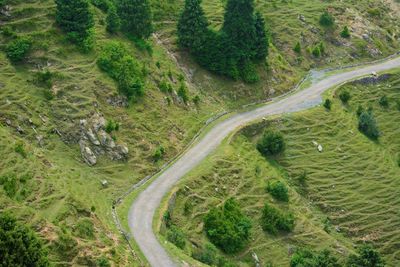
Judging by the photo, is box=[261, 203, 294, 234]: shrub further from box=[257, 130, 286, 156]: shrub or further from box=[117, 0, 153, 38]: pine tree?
box=[117, 0, 153, 38]: pine tree

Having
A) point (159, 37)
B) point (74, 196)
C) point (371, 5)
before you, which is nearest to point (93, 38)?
point (159, 37)

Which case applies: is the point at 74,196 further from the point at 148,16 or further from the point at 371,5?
the point at 371,5

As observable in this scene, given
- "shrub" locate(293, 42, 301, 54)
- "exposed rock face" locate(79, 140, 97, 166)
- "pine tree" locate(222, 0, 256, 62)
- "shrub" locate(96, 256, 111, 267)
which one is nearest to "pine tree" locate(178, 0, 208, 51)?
"pine tree" locate(222, 0, 256, 62)

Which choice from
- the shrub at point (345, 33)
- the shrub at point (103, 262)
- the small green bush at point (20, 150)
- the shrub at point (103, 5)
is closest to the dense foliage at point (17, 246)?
the shrub at point (103, 262)

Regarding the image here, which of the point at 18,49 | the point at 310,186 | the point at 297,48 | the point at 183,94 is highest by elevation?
the point at 18,49

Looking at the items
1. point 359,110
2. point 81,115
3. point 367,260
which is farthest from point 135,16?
point 367,260

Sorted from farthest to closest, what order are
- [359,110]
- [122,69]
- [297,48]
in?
1. [297,48]
2. [359,110]
3. [122,69]

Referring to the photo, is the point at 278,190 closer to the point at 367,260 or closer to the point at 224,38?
the point at 367,260
